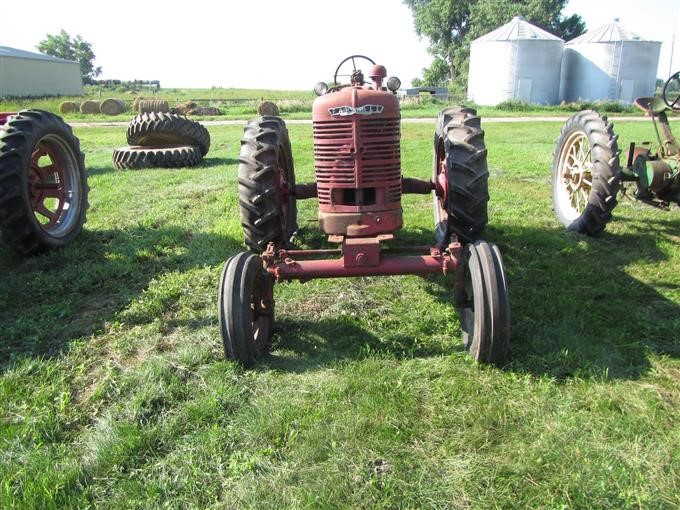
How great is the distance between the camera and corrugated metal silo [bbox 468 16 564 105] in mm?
35531

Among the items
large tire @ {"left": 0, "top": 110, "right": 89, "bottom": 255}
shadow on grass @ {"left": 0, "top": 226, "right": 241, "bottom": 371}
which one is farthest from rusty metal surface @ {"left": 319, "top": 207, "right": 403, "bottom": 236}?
large tire @ {"left": 0, "top": 110, "right": 89, "bottom": 255}

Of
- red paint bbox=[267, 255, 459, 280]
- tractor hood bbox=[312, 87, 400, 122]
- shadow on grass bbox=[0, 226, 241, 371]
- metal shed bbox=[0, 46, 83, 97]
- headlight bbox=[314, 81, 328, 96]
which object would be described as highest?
metal shed bbox=[0, 46, 83, 97]

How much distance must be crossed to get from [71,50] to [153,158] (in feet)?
313

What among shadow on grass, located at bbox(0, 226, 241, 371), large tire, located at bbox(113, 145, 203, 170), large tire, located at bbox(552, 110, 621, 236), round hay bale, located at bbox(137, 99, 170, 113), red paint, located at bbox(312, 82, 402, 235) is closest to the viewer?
red paint, located at bbox(312, 82, 402, 235)

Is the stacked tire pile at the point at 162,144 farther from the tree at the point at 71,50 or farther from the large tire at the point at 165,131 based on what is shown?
the tree at the point at 71,50

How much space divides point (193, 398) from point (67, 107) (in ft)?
112

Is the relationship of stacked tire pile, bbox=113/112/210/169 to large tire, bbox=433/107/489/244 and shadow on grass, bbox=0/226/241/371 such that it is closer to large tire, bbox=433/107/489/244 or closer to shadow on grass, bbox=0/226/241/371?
shadow on grass, bbox=0/226/241/371

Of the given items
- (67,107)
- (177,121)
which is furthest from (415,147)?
(67,107)

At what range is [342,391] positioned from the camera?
306cm

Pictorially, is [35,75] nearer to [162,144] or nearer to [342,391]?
[162,144]

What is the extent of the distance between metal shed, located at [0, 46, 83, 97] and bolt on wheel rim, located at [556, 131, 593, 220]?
49610 mm

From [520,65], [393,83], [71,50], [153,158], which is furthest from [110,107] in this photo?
[71,50]

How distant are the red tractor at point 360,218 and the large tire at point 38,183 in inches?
92.1

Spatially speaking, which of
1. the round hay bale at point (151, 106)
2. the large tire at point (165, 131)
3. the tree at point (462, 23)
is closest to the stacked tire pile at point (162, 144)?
the large tire at point (165, 131)
